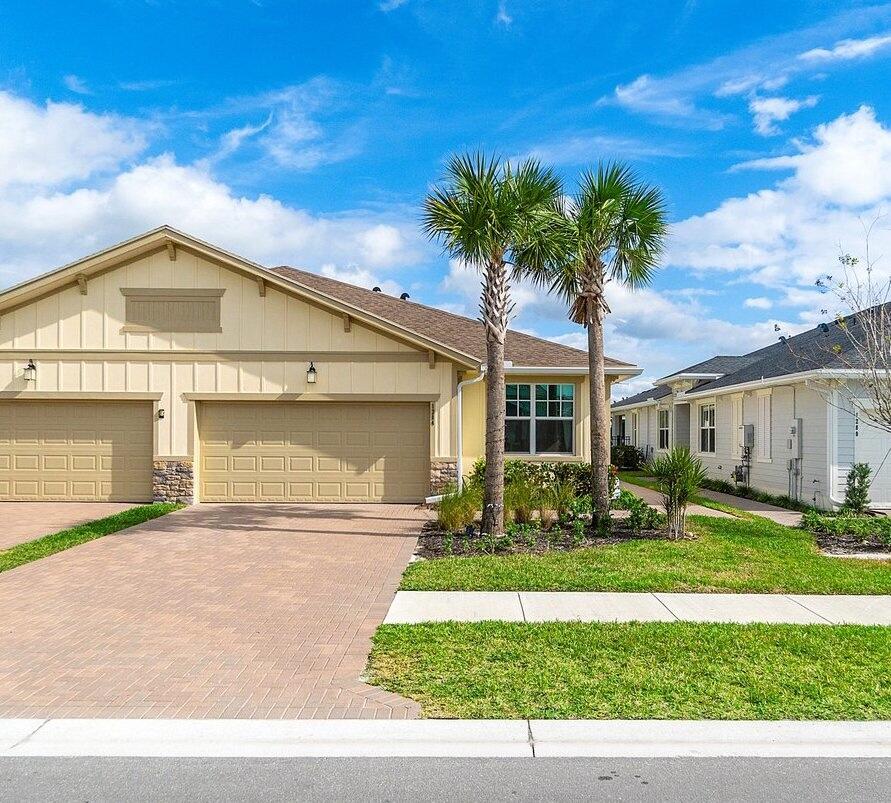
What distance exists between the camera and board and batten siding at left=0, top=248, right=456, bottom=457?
16.7 meters

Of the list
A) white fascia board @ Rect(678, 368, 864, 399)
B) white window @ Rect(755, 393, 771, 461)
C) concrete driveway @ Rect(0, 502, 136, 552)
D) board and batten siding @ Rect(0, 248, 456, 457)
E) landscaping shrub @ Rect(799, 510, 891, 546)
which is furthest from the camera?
white window @ Rect(755, 393, 771, 461)

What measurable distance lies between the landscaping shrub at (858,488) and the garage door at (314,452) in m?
9.14

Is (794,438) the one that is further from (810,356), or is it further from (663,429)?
(663,429)

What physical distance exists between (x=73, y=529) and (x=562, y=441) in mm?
11227

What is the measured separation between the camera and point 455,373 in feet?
55.7

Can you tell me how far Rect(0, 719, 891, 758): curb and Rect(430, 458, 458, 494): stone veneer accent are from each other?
11.6 m

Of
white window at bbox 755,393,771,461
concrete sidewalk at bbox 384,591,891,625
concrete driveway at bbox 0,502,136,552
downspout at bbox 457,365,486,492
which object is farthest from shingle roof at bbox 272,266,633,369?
concrete sidewalk at bbox 384,591,891,625

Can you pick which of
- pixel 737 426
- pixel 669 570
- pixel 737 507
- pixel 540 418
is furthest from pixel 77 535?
pixel 737 426

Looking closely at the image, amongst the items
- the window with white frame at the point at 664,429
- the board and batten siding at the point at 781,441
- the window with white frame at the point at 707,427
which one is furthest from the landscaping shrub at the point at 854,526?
the window with white frame at the point at 664,429

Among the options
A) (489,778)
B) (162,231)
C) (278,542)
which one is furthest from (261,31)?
(489,778)

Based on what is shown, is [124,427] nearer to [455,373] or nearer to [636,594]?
[455,373]

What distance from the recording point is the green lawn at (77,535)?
10.6 meters

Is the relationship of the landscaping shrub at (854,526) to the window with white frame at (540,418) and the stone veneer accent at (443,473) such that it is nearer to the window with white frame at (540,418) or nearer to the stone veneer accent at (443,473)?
the window with white frame at (540,418)

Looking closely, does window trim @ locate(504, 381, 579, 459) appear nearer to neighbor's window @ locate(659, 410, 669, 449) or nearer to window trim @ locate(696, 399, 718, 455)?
window trim @ locate(696, 399, 718, 455)
